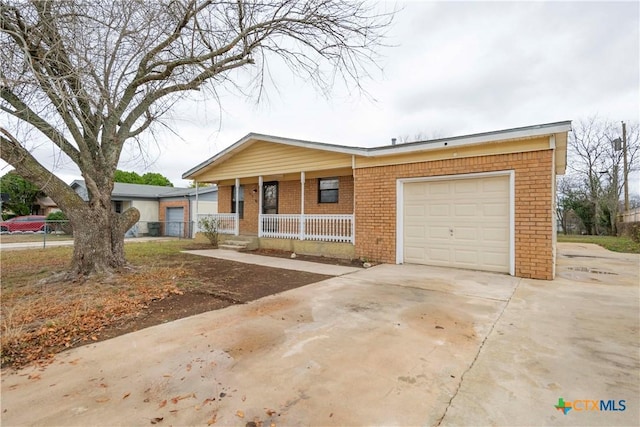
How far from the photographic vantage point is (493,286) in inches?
233

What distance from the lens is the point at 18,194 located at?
28.3 metres

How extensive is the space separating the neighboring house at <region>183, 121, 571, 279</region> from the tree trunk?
223 inches

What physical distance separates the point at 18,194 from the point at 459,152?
37.4 meters

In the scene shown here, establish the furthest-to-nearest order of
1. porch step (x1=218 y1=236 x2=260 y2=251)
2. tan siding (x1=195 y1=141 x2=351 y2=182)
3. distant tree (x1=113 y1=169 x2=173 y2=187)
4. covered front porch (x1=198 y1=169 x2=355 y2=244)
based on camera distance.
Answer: distant tree (x1=113 y1=169 x2=173 y2=187) → porch step (x1=218 y1=236 x2=260 y2=251) → covered front porch (x1=198 y1=169 x2=355 y2=244) → tan siding (x1=195 y1=141 x2=351 y2=182)

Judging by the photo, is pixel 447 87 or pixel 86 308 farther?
pixel 447 87

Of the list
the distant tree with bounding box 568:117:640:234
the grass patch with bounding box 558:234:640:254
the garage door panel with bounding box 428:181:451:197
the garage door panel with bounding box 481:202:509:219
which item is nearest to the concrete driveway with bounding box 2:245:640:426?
the garage door panel with bounding box 481:202:509:219

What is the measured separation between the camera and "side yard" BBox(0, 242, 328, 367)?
11.1ft

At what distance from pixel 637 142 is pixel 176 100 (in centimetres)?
3357

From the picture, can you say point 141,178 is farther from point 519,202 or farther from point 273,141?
point 519,202

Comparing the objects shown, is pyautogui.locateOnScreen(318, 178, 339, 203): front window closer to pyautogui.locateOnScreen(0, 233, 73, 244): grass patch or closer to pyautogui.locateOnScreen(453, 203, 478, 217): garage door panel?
pyautogui.locateOnScreen(453, 203, 478, 217): garage door panel

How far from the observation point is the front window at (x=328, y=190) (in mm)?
11828

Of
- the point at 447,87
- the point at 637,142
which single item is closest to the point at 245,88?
the point at 447,87

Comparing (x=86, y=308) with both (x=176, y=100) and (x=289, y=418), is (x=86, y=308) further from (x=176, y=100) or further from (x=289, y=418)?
(x=176, y=100)

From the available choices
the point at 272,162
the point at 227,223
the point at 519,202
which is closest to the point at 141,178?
the point at 227,223
